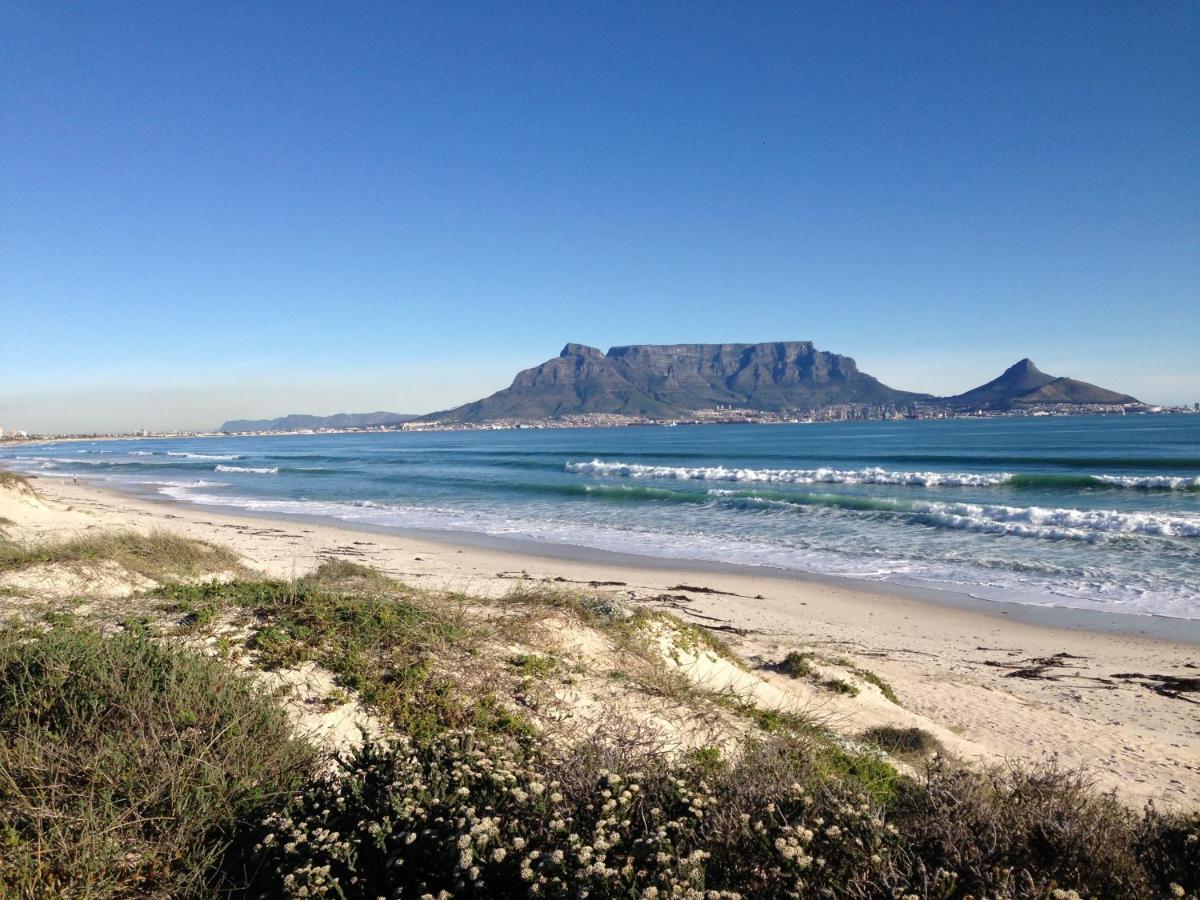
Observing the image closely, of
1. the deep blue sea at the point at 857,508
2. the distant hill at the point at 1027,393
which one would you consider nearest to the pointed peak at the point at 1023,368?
the distant hill at the point at 1027,393

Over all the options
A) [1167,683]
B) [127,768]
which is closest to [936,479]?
[1167,683]

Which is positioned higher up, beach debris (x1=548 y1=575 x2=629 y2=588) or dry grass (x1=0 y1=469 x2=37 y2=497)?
dry grass (x1=0 y1=469 x2=37 y2=497)

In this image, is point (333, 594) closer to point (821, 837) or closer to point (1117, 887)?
point (821, 837)

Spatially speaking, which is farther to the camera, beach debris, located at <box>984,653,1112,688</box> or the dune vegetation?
beach debris, located at <box>984,653,1112,688</box>

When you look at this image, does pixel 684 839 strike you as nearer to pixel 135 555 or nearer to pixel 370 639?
pixel 370 639

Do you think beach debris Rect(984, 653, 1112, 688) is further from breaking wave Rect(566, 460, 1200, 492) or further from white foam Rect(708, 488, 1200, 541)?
breaking wave Rect(566, 460, 1200, 492)

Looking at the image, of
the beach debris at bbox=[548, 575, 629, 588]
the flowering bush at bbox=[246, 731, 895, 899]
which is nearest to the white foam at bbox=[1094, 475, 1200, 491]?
the beach debris at bbox=[548, 575, 629, 588]

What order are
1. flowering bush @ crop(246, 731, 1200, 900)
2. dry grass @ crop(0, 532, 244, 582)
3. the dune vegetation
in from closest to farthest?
flowering bush @ crop(246, 731, 1200, 900), the dune vegetation, dry grass @ crop(0, 532, 244, 582)

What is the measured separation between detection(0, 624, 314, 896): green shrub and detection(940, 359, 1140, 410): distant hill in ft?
518

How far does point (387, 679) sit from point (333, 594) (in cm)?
202

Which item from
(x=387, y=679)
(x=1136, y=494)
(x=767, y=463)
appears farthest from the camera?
(x=767, y=463)

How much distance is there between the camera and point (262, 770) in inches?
143

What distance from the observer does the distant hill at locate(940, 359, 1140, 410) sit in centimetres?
13875

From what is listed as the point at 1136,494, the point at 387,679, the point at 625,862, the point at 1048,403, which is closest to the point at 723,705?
the point at 387,679
